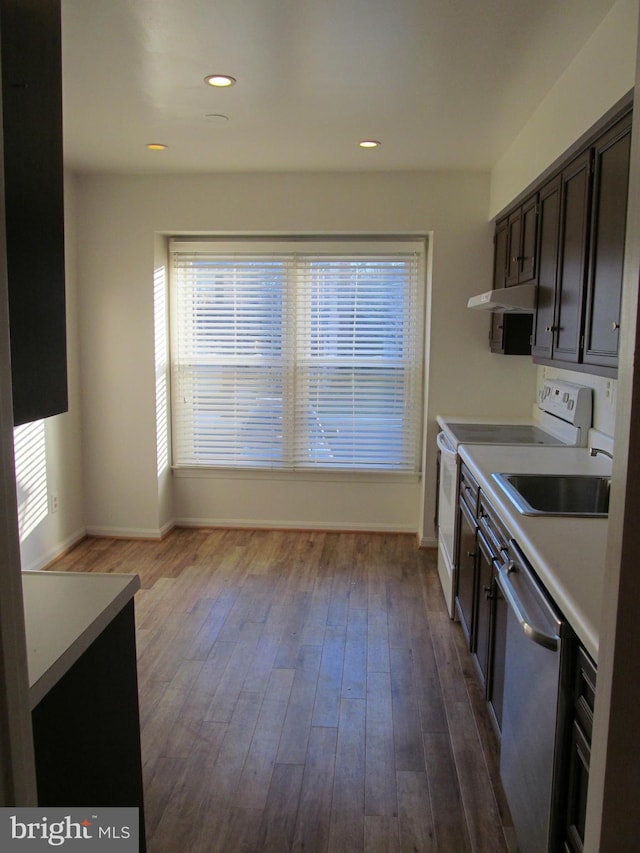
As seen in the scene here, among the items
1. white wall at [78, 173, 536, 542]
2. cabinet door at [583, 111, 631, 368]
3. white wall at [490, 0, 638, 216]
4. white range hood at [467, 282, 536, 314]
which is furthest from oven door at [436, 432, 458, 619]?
white wall at [490, 0, 638, 216]

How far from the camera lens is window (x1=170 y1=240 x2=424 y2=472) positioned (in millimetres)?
4805

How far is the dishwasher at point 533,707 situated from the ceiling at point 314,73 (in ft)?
6.11

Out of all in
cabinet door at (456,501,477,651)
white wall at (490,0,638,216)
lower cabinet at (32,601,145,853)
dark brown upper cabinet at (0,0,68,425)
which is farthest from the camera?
cabinet door at (456,501,477,651)

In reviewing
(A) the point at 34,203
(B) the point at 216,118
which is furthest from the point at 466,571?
(B) the point at 216,118

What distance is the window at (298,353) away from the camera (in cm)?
480

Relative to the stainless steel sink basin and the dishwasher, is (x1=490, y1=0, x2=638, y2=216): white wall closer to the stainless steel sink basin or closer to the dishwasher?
the stainless steel sink basin

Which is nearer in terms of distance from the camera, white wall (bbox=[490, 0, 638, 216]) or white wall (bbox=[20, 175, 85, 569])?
white wall (bbox=[490, 0, 638, 216])

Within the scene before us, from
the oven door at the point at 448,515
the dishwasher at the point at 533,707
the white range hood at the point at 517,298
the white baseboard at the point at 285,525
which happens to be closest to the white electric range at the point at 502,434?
the oven door at the point at 448,515

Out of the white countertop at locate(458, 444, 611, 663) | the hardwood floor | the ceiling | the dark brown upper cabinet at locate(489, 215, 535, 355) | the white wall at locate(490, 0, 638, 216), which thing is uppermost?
the ceiling

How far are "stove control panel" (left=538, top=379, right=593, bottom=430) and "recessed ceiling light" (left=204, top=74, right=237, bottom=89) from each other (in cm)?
228

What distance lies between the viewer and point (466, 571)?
10.1ft

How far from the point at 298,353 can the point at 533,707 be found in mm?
3564

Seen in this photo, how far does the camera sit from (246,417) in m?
5.05

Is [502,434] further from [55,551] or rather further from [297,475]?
[55,551]
